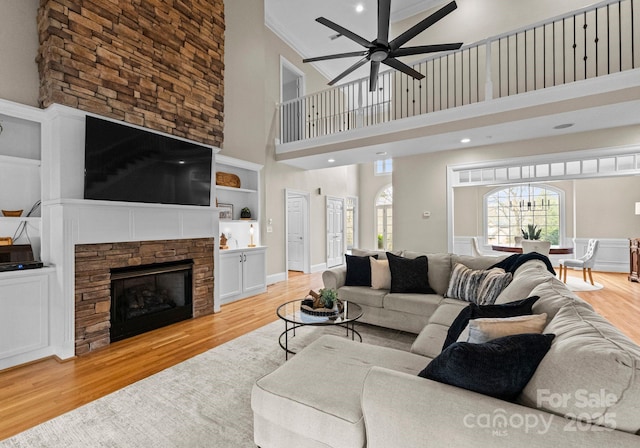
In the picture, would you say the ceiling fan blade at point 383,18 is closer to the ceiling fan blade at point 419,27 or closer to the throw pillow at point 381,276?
the ceiling fan blade at point 419,27

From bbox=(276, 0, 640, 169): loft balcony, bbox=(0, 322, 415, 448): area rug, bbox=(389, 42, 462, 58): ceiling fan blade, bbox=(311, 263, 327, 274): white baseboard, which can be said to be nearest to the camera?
bbox=(0, 322, 415, 448): area rug

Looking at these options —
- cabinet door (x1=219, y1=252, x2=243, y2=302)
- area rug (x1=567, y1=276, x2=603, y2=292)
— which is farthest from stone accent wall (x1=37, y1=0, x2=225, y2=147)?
area rug (x1=567, y1=276, x2=603, y2=292)

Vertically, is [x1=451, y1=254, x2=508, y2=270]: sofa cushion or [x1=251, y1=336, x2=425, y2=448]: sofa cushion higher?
[x1=451, y1=254, x2=508, y2=270]: sofa cushion

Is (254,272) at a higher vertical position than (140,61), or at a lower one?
lower

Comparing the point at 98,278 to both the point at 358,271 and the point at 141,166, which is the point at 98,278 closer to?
the point at 141,166

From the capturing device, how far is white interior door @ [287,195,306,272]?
7.79 m

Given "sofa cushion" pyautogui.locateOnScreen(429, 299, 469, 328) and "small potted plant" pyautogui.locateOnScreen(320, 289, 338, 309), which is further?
"small potted plant" pyautogui.locateOnScreen(320, 289, 338, 309)

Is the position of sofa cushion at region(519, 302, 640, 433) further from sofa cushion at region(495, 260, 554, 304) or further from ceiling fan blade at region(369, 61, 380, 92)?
ceiling fan blade at region(369, 61, 380, 92)

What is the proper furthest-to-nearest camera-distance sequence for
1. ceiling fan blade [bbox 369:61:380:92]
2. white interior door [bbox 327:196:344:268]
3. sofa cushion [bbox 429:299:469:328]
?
white interior door [bbox 327:196:344:268]
ceiling fan blade [bbox 369:61:380:92]
sofa cushion [bbox 429:299:469:328]

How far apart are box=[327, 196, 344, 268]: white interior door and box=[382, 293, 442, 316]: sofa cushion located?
517 cm

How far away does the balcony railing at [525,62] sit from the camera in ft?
15.4

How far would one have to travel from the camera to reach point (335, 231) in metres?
8.93

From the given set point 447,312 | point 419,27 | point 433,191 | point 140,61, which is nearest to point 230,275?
point 140,61

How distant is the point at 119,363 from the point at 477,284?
3573 millimetres
